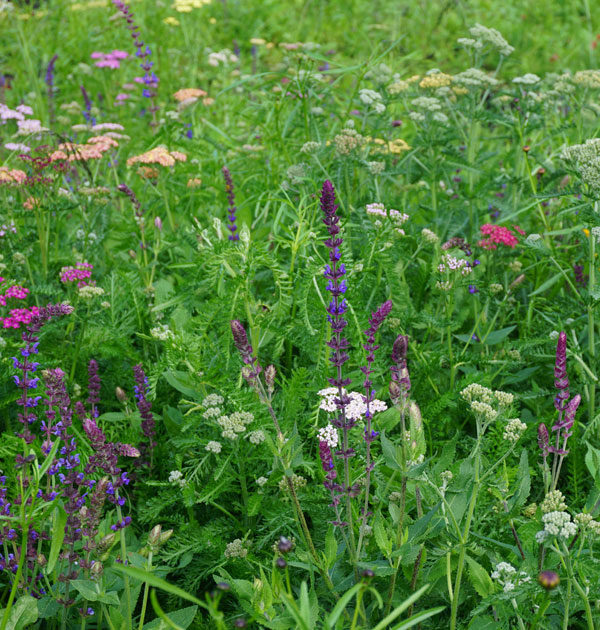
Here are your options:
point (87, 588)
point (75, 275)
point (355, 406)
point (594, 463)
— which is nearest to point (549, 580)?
point (355, 406)

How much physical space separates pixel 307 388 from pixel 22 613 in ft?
3.26

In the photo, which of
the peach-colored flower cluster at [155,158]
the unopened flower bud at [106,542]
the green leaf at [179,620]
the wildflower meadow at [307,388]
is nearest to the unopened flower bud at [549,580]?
the wildflower meadow at [307,388]

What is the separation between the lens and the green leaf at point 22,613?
1714 millimetres

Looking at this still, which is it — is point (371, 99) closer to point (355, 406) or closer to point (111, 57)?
point (355, 406)

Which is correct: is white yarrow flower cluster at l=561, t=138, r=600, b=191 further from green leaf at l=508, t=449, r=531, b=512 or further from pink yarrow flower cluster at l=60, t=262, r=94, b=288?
pink yarrow flower cluster at l=60, t=262, r=94, b=288

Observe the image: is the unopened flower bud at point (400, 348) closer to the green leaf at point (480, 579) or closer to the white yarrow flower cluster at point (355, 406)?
the white yarrow flower cluster at point (355, 406)

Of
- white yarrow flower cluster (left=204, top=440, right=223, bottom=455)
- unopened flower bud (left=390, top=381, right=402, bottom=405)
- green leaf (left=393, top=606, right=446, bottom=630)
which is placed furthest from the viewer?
white yarrow flower cluster (left=204, top=440, right=223, bottom=455)

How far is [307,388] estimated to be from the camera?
222cm

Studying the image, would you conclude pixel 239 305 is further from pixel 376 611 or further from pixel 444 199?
pixel 444 199

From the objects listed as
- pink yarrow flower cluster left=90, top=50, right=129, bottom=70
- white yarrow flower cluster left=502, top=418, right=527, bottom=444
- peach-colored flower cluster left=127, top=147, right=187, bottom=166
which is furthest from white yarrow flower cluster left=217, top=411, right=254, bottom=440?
pink yarrow flower cluster left=90, top=50, right=129, bottom=70

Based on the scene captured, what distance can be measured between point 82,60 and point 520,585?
20.3ft

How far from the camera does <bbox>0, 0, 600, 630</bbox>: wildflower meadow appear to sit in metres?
1.68

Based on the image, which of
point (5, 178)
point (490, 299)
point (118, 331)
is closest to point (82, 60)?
point (5, 178)

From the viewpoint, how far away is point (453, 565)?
6.06ft
